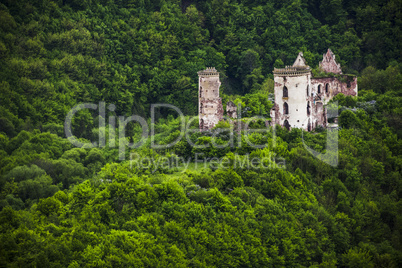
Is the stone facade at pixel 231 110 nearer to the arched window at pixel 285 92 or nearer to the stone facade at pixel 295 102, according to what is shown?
the stone facade at pixel 295 102

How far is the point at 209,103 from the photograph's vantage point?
59.8 meters

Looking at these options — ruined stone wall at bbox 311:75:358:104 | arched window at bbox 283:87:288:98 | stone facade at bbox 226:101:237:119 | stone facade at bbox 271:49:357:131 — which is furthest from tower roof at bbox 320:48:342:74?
arched window at bbox 283:87:288:98

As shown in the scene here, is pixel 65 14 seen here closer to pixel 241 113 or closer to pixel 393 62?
pixel 241 113

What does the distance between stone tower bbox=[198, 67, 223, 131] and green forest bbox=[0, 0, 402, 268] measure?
1577mm

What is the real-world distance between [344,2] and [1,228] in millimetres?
66703

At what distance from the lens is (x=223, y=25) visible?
96.9m

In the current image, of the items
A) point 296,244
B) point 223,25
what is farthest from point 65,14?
point 296,244

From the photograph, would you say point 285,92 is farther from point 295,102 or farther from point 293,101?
point 295,102

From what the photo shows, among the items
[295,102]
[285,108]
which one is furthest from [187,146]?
[295,102]

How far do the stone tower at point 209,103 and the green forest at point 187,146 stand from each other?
1.58m

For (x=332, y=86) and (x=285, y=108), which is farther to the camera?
(x=332, y=86)

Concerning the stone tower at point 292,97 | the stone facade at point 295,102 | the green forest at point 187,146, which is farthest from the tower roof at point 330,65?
the stone tower at point 292,97

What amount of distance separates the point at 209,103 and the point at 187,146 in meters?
4.73

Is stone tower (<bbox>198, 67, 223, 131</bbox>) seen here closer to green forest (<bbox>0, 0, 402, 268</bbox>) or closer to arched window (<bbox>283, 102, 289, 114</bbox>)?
green forest (<bbox>0, 0, 402, 268</bbox>)
